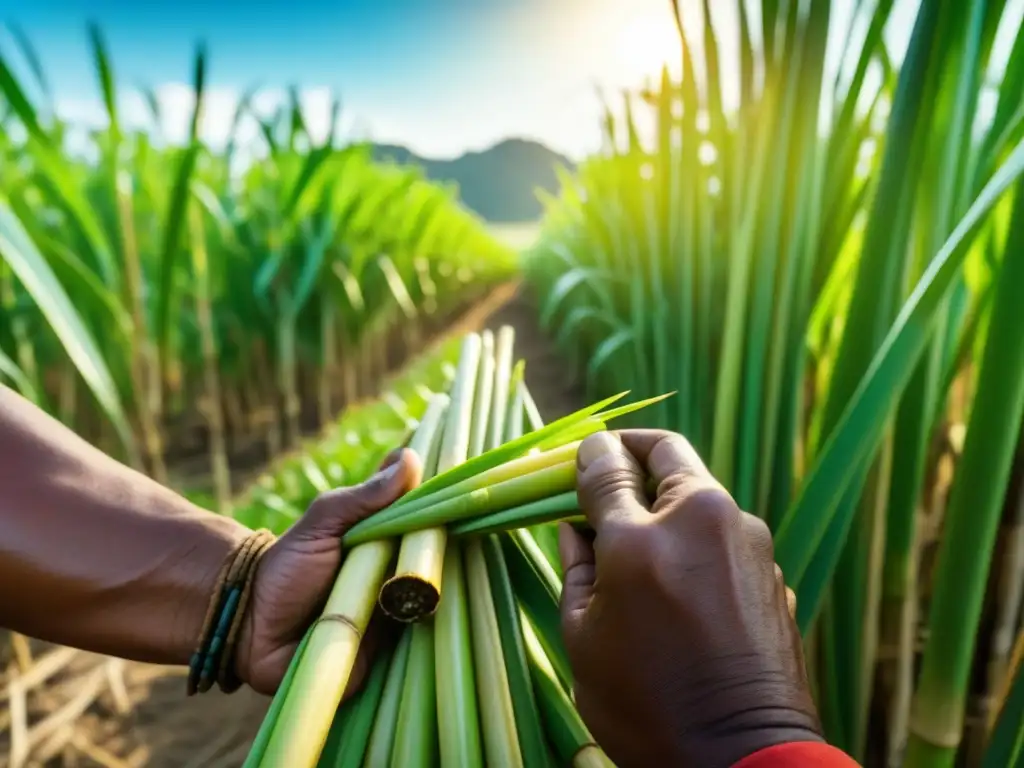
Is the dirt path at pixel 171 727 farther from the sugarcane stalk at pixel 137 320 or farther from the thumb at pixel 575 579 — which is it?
the thumb at pixel 575 579

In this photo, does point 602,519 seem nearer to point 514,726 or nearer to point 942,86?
point 514,726

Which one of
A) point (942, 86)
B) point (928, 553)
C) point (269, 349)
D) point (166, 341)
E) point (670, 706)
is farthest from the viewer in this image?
point (269, 349)

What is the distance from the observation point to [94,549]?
61 centimetres

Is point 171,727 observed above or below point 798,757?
below

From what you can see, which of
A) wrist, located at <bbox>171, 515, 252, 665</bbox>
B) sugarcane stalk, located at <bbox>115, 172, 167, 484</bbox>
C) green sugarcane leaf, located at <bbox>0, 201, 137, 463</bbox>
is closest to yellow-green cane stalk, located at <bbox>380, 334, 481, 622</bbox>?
wrist, located at <bbox>171, 515, 252, 665</bbox>

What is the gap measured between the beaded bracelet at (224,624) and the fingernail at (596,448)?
31 centimetres

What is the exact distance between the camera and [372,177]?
343cm

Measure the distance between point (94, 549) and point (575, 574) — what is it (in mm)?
409

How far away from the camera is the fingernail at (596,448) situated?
48cm

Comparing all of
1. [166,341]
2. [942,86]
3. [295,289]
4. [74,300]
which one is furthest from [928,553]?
[295,289]

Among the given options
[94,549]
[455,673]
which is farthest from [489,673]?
[94,549]

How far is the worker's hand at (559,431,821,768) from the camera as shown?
1.27 ft

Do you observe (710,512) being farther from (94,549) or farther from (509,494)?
(94,549)

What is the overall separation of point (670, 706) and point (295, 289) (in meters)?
2.29
